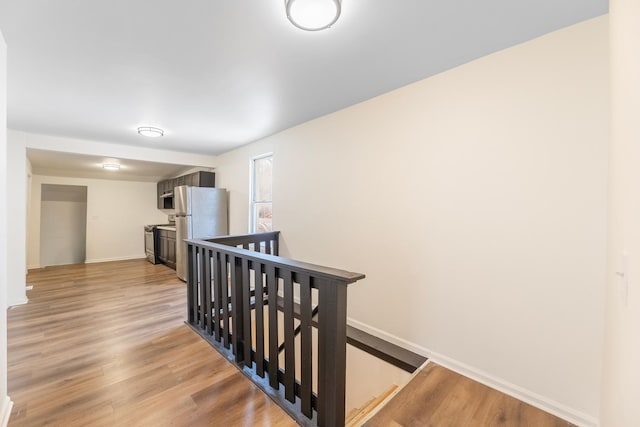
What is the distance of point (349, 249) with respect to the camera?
9.33 feet

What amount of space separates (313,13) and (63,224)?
844cm

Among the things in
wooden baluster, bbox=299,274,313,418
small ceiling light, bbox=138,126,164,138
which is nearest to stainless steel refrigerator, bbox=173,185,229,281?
small ceiling light, bbox=138,126,164,138

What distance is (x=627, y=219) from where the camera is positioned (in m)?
0.86

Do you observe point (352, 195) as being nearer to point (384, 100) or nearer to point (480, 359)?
point (384, 100)

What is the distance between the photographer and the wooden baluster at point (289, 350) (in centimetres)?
173

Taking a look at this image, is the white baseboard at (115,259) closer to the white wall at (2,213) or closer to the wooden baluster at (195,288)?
the wooden baluster at (195,288)

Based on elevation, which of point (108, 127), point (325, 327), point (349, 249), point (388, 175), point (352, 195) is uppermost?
point (108, 127)

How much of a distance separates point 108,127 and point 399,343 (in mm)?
4211

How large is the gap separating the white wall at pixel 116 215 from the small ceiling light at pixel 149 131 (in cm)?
422

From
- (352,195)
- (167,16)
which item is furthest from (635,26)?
(352,195)

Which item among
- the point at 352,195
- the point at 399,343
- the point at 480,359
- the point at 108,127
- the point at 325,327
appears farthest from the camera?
the point at 108,127

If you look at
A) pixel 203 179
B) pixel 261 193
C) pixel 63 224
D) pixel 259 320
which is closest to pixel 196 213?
pixel 203 179

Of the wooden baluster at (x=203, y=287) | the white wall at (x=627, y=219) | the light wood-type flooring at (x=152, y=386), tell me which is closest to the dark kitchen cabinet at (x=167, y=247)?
the light wood-type flooring at (x=152, y=386)

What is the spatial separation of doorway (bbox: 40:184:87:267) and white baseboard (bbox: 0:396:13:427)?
21.4 feet
